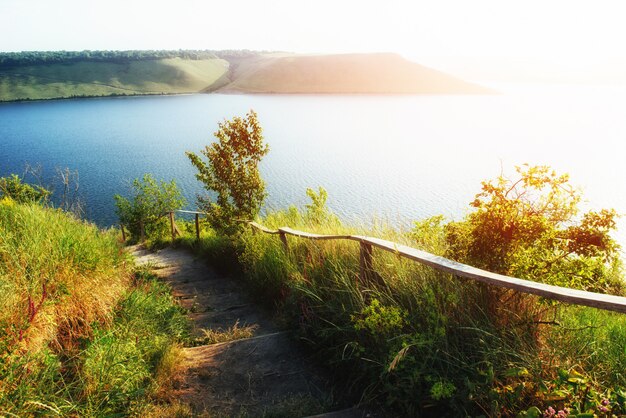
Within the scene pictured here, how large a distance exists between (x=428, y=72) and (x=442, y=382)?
143539 mm

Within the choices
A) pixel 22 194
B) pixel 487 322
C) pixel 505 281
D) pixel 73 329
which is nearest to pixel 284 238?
pixel 73 329

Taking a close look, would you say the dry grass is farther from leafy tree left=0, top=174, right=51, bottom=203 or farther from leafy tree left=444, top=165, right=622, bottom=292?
leafy tree left=0, top=174, right=51, bottom=203

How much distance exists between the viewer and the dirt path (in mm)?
3801

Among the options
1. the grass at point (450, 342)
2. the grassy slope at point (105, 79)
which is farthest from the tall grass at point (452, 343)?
the grassy slope at point (105, 79)

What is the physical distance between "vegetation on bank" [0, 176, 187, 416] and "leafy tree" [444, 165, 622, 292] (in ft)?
10.9

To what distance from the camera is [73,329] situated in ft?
13.5

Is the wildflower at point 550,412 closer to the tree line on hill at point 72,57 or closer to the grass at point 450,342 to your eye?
the grass at point 450,342

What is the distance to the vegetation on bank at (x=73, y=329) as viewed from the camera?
320 cm

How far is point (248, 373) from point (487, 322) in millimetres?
2495

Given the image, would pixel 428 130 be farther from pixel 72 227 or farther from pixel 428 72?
pixel 72 227

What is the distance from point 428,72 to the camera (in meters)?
135

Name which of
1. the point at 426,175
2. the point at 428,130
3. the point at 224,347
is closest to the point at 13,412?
the point at 224,347

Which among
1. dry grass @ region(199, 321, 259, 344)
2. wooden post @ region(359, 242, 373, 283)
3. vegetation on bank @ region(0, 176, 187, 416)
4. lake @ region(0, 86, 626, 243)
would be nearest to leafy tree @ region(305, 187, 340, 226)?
lake @ region(0, 86, 626, 243)

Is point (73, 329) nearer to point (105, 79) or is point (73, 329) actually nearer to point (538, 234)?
point (538, 234)
